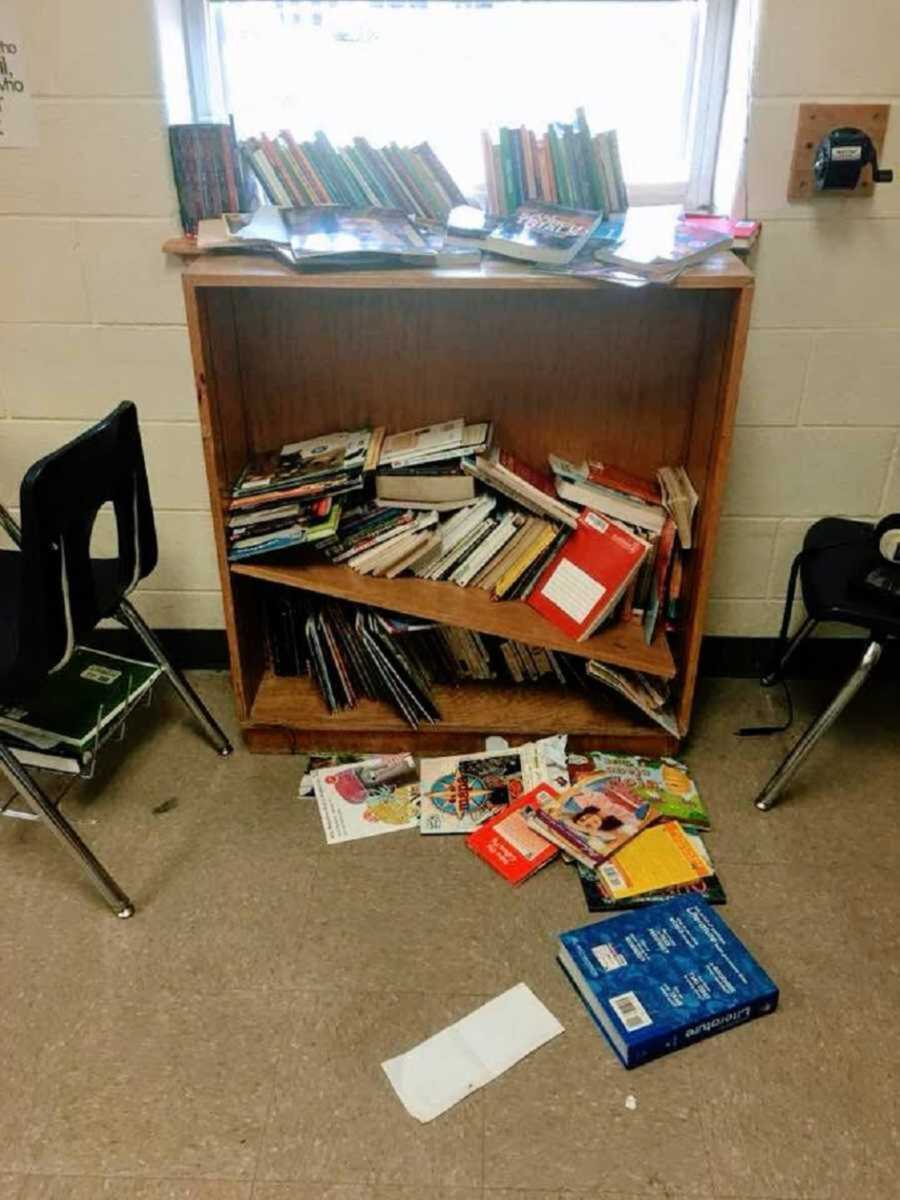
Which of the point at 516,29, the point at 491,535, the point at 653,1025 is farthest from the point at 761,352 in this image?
the point at 653,1025

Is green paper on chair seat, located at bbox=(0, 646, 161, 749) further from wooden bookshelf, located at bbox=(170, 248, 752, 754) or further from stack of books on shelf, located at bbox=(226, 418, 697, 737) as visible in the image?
stack of books on shelf, located at bbox=(226, 418, 697, 737)

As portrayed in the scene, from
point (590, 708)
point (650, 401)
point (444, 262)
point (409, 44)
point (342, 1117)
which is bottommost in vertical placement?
point (342, 1117)

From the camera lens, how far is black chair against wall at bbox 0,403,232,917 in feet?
4.38

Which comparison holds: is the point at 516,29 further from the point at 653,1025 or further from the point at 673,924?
the point at 653,1025

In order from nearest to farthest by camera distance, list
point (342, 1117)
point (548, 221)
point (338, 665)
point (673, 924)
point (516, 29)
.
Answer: point (342, 1117) < point (673, 924) < point (548, 221) < point (516, 29) < point (338, 665)

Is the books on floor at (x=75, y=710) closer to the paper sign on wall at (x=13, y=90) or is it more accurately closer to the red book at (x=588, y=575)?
the red book at (x=588, y=575)

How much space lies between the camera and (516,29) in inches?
71.6

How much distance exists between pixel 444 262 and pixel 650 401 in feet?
1.82

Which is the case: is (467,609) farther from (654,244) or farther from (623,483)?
(654,244)

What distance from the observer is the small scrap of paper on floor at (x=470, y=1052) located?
4.38 ft

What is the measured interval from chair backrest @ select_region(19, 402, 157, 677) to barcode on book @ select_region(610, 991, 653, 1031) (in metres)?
0.98

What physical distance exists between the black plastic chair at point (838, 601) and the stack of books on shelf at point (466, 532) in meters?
0.22

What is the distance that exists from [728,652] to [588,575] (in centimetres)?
58

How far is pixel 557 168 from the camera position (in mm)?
1744
